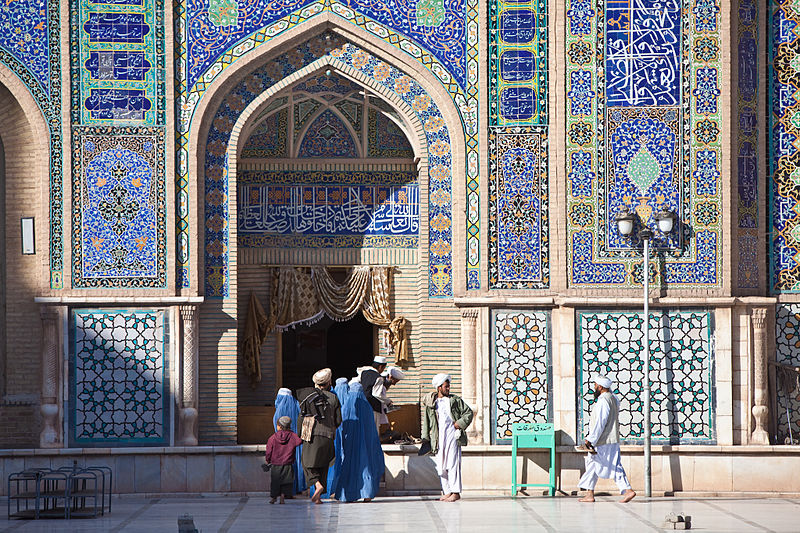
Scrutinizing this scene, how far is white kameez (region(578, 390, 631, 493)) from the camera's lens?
11609 mm

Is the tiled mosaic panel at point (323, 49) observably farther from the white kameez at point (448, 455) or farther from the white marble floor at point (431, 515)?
the white marble floor at point (431, 515)

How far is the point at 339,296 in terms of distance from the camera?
13891mm

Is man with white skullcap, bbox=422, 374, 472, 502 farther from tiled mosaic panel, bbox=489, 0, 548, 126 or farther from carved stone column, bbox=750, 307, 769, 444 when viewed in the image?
carved stone column, bbox=750, 307, 769, 444

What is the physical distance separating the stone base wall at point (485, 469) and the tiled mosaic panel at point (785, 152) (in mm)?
1791

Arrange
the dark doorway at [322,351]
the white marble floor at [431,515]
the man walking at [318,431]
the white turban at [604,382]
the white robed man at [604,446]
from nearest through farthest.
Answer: the white marble floor at [431,515], the man walking at [318,431], the white robed man at [604,446], the white turban at [604,382], the dark doorway at [322,351]

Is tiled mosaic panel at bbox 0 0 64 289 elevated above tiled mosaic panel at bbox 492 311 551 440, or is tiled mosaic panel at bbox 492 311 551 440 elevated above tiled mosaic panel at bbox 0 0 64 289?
tiled mosaic panel at bbox 0 0 64 289

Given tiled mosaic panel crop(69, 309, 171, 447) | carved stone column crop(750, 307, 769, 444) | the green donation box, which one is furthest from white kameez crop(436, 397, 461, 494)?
carved stone column crop(750, 307, 769, 444)

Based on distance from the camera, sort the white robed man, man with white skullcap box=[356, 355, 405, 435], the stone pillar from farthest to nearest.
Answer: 1. man with white skullcap box=[356, 355, 405, 435]
2. the stone pillar
3. the white robed man

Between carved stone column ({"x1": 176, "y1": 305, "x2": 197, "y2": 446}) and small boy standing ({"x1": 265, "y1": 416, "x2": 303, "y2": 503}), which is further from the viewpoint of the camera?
carved stone column ({"x1": 176, "y1": 305, "x2": 197, "y2": 446})

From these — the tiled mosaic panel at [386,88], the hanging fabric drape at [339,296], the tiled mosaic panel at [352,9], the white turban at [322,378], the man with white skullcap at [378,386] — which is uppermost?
the tiled mosaic panel at [352,9]

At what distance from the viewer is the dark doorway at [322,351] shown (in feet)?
53.0

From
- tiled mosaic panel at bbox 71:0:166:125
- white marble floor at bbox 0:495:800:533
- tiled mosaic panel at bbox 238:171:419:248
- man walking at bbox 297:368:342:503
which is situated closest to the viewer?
white marble floor at bbox 0:495:800:533

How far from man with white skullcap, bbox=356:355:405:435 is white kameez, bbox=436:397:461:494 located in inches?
34.5

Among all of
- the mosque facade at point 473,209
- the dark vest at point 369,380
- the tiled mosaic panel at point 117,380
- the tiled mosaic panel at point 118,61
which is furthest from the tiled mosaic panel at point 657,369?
the tiled mosaic panel at point 118,61
